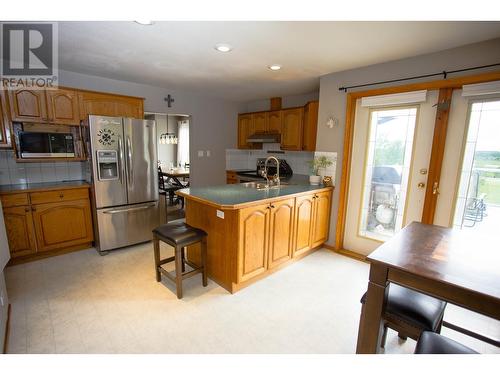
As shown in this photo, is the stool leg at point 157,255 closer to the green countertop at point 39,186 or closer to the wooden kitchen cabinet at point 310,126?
the green countertop at point 39,186

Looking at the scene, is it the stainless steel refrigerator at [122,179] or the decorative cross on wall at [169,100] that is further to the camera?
the decorative cross on wall at [169,100]

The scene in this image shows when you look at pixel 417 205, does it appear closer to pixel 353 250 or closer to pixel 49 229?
pixel 353 250

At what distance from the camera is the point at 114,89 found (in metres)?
3.40

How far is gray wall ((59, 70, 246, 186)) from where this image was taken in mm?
3721

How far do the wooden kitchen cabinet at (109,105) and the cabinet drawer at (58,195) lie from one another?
931 millimetres

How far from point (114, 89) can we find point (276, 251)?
3.17 m

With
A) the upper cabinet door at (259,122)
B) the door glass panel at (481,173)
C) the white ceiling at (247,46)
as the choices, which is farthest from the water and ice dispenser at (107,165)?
the door glass panel at (481,173)

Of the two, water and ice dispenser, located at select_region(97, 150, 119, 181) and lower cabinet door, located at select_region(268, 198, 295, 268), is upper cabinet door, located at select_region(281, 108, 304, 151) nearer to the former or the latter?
lower cabinet door, located at select_region(268, 198, 295, 268)

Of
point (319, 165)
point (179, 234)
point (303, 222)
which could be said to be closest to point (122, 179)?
point (179, 234)

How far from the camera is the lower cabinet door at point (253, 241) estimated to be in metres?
2.15

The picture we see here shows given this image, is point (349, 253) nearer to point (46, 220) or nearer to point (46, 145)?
point (46, 220)

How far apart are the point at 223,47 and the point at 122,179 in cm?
198

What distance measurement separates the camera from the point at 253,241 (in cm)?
226
